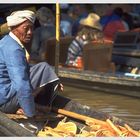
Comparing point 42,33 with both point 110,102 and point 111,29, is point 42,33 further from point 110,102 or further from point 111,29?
point 110,102

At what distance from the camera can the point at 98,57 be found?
9.99 meters

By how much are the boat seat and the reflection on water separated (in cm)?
48

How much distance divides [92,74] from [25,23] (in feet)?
13.7

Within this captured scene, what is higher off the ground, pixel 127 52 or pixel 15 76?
pixel 15 76

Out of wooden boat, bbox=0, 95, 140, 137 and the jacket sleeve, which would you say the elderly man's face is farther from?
wooden boat, bbox=0, 95, 140, 137

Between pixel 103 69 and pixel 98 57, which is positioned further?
pixel 103 69

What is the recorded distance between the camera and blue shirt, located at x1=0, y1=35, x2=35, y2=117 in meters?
5.12

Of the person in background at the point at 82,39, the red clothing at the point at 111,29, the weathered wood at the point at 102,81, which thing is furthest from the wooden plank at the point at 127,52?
the red clothing at the point at 111,29

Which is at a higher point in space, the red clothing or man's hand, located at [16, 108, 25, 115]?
man's hand, located at [16, 108, 25, 115]

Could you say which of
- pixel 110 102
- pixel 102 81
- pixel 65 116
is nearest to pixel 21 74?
pixel 65 116

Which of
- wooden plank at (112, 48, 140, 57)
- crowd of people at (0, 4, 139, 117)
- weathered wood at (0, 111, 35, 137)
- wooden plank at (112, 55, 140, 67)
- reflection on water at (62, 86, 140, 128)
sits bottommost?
reflection on water at (62, 86, 140, 128)

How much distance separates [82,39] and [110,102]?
135cm

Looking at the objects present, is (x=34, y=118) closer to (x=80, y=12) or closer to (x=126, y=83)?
(x=126, y=83)

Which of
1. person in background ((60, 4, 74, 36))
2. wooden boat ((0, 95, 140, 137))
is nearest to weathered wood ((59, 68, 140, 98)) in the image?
person in background ((60, 4, 74, 36))
